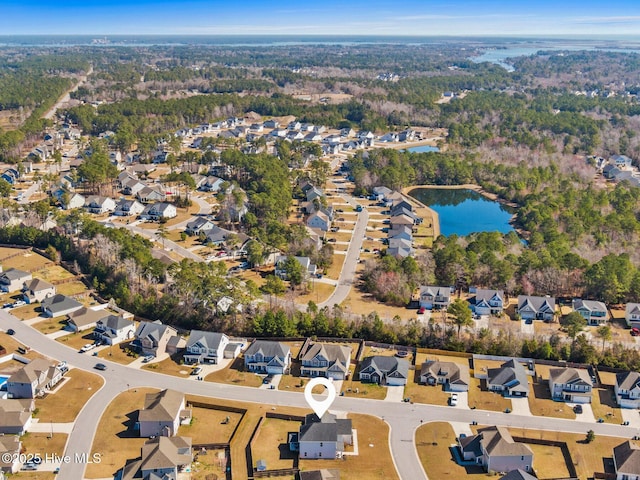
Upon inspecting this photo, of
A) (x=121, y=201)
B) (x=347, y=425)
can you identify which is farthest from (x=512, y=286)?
(x=121, y=201)

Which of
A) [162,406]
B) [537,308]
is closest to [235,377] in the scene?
[162,406]

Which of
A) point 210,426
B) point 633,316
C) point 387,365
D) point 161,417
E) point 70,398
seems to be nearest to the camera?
point 161,417

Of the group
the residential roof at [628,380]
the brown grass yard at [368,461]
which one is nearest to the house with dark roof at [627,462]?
the residential roof at [628,380]

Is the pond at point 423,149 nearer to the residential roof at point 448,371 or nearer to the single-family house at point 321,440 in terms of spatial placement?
the residential roof at point 448,371

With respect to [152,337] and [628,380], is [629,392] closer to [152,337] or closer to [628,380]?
[628,380]

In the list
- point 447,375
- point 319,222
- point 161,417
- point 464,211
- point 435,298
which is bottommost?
point 464,211

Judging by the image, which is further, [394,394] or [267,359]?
[267,359]

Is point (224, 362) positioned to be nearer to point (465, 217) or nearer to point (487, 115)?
point (465, 217)
